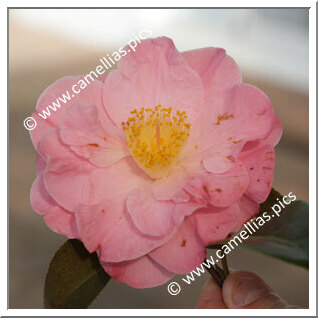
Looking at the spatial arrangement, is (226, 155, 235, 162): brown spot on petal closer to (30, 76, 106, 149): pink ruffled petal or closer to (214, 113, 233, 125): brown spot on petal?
(214, 113, 233, 125): brown spot on petal

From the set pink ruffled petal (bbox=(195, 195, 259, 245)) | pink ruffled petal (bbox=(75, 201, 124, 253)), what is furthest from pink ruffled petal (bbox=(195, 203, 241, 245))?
pink ruffled petal (bbox=(75, 201, 124, 253))

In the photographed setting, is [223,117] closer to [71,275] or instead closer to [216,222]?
[216,222]

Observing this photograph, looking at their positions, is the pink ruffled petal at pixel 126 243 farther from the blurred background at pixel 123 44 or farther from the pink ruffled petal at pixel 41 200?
the blurred background at pixel 123 44

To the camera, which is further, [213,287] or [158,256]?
[213,287]

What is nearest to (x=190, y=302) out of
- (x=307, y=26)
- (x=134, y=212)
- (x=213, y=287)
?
(x=213, y=287)

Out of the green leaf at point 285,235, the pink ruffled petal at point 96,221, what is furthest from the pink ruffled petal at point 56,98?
the green leaf at point 285,235

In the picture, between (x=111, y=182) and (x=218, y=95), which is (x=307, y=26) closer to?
(x=218, y=95)
